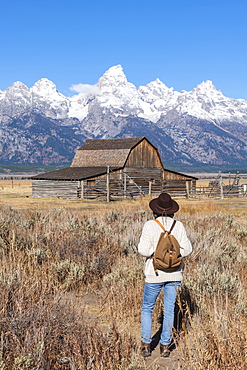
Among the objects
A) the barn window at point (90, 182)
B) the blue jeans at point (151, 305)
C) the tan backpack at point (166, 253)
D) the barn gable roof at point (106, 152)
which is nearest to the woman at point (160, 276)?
the blue jeans at point (151, 305)

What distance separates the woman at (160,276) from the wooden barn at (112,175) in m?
29.1

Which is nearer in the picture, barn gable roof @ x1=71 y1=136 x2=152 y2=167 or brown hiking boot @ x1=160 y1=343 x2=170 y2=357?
brown hiking boot @ x1=160 y1=343 x2=170 y2=357

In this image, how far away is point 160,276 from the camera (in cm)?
486

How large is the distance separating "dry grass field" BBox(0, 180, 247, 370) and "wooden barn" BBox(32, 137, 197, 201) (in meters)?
25.4

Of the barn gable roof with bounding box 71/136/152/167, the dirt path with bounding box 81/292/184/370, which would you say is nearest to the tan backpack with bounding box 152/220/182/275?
the dirt path with bounding box 81/292/184/370

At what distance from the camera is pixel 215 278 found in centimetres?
641

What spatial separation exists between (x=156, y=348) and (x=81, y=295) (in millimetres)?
1901

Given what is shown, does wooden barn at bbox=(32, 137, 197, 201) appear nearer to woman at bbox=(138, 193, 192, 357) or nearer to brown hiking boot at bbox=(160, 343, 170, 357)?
woman at bbox=(138, 193, 192, 357)

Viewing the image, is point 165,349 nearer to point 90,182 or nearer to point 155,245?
point 155,245

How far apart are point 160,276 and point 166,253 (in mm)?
303

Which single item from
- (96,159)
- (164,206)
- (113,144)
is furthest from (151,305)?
(113,144)

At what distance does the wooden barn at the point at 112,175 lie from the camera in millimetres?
37406

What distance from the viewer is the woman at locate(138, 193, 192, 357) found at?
15.9ft

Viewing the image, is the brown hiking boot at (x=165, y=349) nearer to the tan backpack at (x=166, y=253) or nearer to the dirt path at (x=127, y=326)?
the dirt path at (x=127, y=326)
